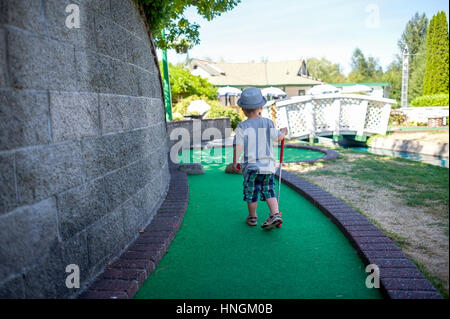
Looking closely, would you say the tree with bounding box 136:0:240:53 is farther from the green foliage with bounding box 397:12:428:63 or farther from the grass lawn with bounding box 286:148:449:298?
the green foliage with bounding box 397:12:428:63

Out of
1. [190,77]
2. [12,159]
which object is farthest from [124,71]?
[190,77]

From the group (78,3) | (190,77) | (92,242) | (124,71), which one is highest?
(190,77)

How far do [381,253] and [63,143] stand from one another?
2.60 metres

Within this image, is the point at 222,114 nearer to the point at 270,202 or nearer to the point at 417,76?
the point at 270,202

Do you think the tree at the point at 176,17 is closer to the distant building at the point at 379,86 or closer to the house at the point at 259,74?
the house at the point at 259,74

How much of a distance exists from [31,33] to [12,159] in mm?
702

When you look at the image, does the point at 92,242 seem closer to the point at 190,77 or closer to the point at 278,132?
the point at 278,132

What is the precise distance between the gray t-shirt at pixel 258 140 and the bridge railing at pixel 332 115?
11.5 m

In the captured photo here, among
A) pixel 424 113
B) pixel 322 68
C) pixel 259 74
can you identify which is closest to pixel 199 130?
pixel 424 113

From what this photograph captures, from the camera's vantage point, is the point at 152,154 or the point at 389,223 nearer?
the point at 389,223

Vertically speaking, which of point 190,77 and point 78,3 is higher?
point 190,77

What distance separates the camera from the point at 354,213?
4.20 meters
